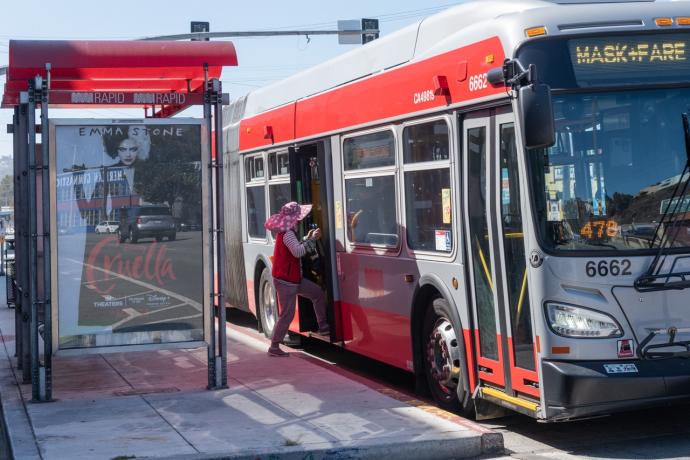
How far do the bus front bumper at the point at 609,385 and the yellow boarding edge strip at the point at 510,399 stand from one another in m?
0.19

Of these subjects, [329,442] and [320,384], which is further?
[320,384]

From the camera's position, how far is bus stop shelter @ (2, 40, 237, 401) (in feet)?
31.0

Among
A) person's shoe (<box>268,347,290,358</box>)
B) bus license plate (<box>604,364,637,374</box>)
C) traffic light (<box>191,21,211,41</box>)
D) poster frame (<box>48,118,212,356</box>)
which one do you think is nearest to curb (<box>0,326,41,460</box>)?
poster frame (<box>48,118,212,356</box>)

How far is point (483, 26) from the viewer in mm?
8156

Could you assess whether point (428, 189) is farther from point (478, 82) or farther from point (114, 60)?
point (114, 60)

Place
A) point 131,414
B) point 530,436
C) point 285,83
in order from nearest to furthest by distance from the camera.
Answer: point 530,436 → point 131,414 → point 285,83

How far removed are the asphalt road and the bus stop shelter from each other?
305 centimetres

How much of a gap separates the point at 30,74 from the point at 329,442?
467 cm

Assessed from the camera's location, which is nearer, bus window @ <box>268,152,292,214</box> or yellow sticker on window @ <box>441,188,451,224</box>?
yellow sticker on window @ <box>441,188,451,224</box>

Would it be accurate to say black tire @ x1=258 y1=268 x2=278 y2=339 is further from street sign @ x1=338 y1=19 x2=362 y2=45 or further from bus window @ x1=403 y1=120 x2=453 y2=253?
street sign @ x1=338 y1=19 x2=362 y2=45

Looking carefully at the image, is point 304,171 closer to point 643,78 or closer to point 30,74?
point 30,74

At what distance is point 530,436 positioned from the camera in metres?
8.42

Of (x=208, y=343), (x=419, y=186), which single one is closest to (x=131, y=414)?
(x=208, y=343)

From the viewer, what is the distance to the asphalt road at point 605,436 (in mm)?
7734
